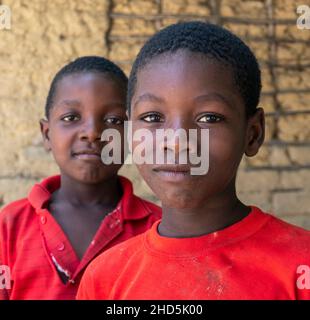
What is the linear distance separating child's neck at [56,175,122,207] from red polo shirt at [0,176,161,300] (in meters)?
0.05

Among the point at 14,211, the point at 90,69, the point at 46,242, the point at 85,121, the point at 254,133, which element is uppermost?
the point at 90,69

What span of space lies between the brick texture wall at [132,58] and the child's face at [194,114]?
1863 millimetres

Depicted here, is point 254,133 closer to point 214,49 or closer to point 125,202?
point 214,49

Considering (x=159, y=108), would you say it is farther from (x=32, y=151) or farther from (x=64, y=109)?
(x=32, y=151)

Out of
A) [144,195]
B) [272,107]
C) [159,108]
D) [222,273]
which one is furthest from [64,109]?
[272,107]

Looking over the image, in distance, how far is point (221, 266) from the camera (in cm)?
130

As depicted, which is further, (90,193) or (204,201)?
(90,193)

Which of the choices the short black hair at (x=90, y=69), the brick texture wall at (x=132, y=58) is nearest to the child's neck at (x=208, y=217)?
the short black hair at (x=90, y=69)

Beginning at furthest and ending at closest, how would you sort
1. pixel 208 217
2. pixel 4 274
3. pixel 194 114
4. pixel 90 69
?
pixel 90 69 → pixel 4 274 → pixel 208 217 → pixel 194 114

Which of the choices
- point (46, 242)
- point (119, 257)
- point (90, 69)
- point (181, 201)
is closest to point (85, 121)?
point (90, 69)

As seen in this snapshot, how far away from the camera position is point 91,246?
1.98 meters

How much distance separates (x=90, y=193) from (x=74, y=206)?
0.08m

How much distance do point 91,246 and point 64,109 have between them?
1.65ft
